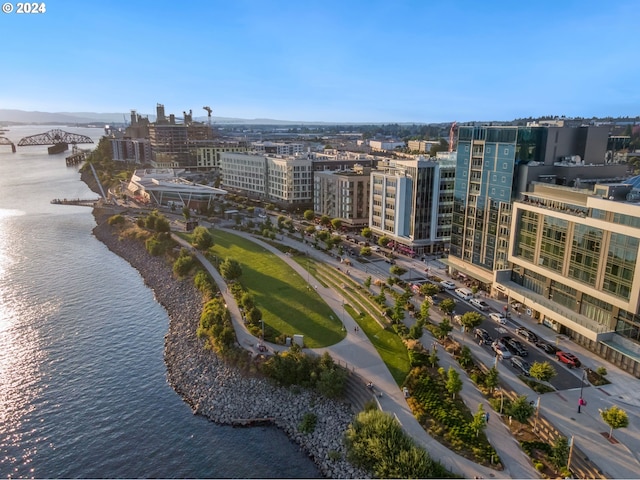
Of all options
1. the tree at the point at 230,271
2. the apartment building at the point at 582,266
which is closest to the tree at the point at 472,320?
the apartment building at the point at 582,266

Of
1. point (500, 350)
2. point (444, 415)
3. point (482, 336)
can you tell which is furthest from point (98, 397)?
point (500, 350)

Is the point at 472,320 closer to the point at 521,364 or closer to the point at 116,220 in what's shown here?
the point at 521,364

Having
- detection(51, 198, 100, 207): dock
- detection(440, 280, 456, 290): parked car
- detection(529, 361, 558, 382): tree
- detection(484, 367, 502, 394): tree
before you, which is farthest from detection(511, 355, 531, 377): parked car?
detection(51, 198, 100, 207): dock

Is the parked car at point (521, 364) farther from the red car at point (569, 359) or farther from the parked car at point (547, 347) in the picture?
the parked car at point (547, 347)

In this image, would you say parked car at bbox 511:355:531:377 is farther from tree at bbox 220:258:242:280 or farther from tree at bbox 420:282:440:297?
tree at bbox 220:258:242:280

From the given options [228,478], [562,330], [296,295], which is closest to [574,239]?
[562,330]

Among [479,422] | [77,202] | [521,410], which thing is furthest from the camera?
[77,202]
